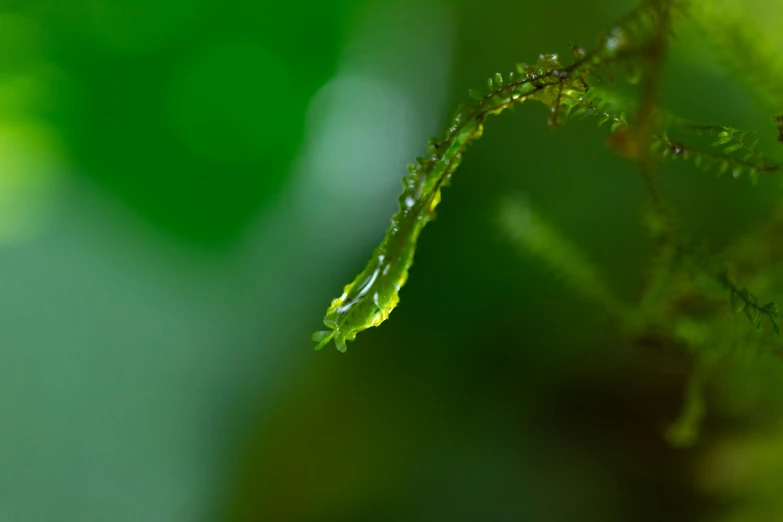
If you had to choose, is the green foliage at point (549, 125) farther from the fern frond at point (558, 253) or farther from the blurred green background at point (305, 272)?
the blurred green background at point (305, 272)

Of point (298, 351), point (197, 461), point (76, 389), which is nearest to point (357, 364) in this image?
point (298, 351)

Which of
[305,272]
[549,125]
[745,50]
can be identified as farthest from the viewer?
[305,272]

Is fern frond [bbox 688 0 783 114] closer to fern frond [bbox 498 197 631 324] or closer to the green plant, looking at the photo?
the green plant

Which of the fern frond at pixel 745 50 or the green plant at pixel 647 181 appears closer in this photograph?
the green plant at pixel 647 181

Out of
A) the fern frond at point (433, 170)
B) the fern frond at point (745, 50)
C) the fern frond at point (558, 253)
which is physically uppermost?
the fern frond at point (745, 50)

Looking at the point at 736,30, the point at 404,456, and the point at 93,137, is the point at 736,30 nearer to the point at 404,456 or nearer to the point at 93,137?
the point at 404,456

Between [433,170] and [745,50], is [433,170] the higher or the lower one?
the lower one

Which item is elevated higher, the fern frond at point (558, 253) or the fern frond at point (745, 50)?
the fern frond at point (745, 50)

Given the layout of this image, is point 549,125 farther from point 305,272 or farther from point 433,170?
point 305,272

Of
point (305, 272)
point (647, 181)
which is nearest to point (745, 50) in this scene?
point (647, 181)

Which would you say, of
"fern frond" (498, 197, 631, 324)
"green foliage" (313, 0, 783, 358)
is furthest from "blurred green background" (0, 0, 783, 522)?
"green foliage" (313, 0, 783, 358)

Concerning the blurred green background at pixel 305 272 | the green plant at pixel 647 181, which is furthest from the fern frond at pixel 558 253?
the blurred green background at pixel 305 272
